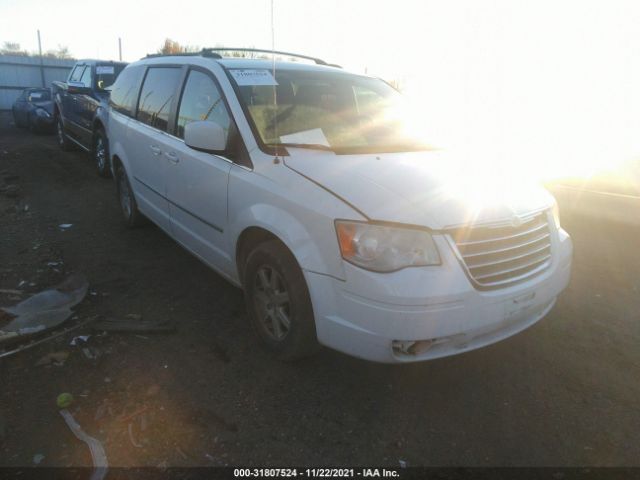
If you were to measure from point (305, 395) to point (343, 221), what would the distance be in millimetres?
1036

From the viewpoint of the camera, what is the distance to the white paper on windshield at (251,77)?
11.0 feet

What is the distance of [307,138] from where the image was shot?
10.2 feet

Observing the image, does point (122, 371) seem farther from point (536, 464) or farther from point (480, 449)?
point (536, 464)

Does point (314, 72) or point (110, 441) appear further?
point (314, 72)

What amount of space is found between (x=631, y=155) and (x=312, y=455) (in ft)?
13.4

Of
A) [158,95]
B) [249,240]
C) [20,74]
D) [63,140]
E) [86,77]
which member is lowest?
[63,140]

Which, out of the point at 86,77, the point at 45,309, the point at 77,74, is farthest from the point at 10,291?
the point at 77,74

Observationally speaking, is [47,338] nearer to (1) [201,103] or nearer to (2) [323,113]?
(1) [201,103]

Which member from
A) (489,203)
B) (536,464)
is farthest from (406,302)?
(536,464)

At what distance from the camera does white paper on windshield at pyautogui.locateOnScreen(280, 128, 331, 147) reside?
308 cm

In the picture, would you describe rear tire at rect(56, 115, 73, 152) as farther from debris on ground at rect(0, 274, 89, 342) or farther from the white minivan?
the white minivan

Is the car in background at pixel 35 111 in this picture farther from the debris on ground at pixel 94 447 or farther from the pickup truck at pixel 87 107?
the debris on ground at pixel 94 447

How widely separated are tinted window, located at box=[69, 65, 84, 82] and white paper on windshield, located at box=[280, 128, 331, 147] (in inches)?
338

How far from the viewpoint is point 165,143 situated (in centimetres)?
398
